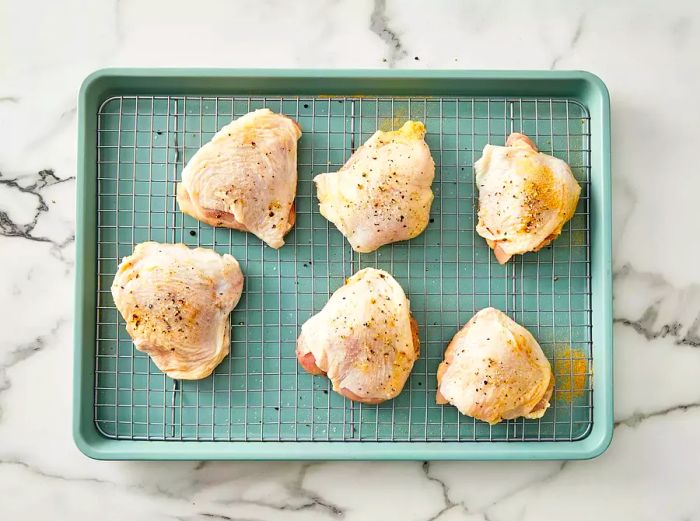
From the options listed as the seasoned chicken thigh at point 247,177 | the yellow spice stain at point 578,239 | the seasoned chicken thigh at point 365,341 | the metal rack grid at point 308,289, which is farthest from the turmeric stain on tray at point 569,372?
the seasoned chicken thigh at point 247,177

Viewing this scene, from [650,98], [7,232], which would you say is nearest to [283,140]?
[7,232]

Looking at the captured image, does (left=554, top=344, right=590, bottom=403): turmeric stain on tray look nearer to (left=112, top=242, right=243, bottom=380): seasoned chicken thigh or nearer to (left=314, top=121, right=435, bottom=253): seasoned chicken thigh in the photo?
(left=314, top=121, right=435, bottom=253): seasoned chicken thigh

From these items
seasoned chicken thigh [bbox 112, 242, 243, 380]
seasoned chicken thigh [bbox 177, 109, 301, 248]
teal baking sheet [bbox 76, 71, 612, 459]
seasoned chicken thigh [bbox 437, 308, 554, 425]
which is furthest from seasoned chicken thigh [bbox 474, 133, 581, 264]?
seasoned chicken thigh [bbox 112, 242, 243, 380]

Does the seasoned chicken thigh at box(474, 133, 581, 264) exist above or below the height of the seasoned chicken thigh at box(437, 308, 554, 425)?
above

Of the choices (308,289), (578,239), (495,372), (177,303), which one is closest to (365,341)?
(308,289)

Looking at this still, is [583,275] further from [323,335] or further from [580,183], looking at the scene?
[323,335]

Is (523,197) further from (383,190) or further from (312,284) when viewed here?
(312,284)

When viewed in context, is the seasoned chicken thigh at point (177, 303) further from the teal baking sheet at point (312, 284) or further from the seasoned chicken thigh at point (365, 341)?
the seasoned chicken thigh at point (365, 341)
